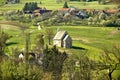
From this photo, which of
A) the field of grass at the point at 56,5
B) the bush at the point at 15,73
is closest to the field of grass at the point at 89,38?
the bush at the point at 15,73

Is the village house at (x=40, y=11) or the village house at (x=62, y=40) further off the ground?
the village house at (x=62, y=40)

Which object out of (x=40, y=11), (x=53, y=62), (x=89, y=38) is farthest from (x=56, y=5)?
(x=53, y=62)

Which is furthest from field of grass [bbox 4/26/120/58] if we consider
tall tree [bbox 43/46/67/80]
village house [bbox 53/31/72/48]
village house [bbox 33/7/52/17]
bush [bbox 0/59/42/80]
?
bush [bbox 0/59/42/80]

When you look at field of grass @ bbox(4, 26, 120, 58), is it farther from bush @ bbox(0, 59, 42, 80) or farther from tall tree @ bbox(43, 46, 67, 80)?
bush @ bbox(0, 59, 42, 80)

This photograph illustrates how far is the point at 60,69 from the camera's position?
1753 inches

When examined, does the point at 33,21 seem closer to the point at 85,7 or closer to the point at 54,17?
the point at 54,17

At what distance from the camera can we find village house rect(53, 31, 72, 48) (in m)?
72.6

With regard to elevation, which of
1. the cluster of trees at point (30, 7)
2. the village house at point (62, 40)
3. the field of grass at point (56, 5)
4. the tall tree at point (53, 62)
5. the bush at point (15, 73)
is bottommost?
the field of grass at point (56, 5)

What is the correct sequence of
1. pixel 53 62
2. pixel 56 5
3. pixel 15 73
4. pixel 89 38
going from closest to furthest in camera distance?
pixel 15 73
pixel 53 62
pixel 89 38
pixel 56 5

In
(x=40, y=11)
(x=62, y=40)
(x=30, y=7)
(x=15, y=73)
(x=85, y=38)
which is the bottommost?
(x=40, y=11)

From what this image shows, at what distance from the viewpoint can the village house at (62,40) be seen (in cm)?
7262

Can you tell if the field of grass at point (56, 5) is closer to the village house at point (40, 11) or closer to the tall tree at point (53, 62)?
the village house at point (40, 11)

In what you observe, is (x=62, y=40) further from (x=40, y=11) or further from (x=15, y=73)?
(x=40, y=11)

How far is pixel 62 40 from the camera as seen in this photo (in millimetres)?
73188
